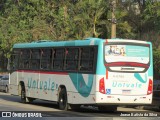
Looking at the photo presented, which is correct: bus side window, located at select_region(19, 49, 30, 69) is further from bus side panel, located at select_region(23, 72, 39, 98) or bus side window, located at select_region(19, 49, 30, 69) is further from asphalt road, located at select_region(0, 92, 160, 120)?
asphalt road, located at select_region(0, 92, 160, 120)

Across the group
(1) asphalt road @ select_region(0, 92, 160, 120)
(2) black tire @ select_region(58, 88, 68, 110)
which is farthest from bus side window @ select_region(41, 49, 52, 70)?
(1) asphalt road @ select_region(0, 92, 160, 120)

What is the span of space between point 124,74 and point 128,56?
30.1 inches

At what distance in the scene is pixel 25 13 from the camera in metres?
54.7

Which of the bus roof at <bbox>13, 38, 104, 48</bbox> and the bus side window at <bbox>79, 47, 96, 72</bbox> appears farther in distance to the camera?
the bus roof at <bbox>13, 38, 104, 48</bbox>

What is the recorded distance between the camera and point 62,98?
2147 centimetres

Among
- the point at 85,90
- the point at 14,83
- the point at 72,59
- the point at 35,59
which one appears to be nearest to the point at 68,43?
the point at 72,59

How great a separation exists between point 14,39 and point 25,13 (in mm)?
4816

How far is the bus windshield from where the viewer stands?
19078 millimetres

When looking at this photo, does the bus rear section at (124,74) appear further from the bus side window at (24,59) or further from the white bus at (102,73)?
the bus side window at (24,59)

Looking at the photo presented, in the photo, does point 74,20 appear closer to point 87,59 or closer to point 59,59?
point 59,59

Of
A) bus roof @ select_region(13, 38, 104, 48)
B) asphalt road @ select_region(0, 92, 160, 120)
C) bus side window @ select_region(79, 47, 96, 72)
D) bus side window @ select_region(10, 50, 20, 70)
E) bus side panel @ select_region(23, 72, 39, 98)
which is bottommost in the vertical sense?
asphalt road @ select_region(0, 92, 160, 120)

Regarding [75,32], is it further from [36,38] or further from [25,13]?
[25,13]

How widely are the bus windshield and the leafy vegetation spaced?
1119cm

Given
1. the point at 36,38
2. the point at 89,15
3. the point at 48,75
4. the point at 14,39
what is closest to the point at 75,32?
the point at 89,15
